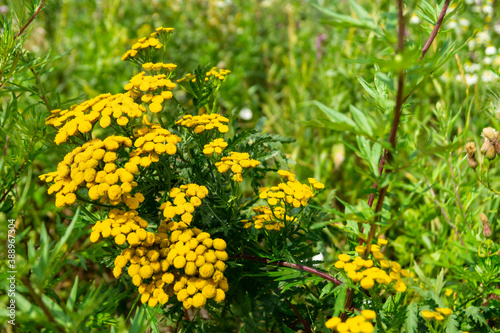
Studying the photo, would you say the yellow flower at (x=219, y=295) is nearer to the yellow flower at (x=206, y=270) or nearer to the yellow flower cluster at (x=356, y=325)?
the yellow flower at (x=206, y=270)

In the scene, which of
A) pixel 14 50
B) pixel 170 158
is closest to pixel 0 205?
pixel 14 50

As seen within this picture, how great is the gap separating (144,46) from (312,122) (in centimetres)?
64

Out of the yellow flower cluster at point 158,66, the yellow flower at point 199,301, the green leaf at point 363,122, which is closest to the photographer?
the green leaf at point 363,122

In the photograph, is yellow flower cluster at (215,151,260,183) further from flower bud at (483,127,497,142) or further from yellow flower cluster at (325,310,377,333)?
flower bud at (483,127,497,142)

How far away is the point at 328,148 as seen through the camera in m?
2.48

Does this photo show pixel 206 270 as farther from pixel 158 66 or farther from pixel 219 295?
pixel 158 66

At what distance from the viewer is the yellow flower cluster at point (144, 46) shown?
3.42 feet

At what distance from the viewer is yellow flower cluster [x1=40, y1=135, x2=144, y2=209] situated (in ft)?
2.65

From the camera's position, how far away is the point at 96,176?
83 cm

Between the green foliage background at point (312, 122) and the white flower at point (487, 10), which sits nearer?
the green foliage background at point (312, 122)

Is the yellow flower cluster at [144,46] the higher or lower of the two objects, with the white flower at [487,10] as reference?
lower

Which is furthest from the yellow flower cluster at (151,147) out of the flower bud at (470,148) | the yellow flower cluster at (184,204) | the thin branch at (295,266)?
the flower bud at (470,148)

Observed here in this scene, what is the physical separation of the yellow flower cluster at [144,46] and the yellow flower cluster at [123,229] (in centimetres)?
48

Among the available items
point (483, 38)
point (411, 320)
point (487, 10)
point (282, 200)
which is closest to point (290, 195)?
point (282, 200)
